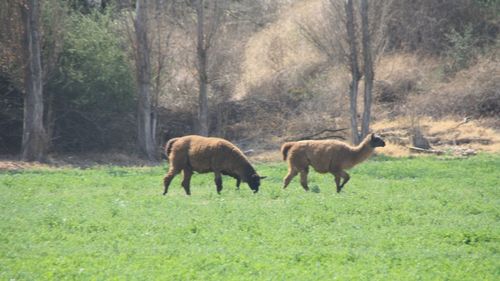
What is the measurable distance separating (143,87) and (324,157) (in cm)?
1536

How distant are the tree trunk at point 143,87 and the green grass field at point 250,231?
1243 centimetres

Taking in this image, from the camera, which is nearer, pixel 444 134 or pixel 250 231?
pixel 250 231

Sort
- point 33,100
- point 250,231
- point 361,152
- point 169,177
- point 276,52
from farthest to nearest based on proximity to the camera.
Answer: point 276,52 → point 33,100 → point 361,152 → point 169,177 → point 250,231

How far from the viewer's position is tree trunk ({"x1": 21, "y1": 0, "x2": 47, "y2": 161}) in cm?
3306

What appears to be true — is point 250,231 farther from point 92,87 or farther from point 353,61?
point 353,61

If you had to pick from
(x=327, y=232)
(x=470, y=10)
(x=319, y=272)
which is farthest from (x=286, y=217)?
(x=470, y=10)

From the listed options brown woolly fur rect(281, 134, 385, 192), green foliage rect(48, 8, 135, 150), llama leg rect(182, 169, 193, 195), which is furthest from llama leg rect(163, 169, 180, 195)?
green foliage rect(48, 8, 135, 150)

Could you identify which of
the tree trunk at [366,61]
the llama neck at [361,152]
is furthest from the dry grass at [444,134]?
the llama neck at [361,152]

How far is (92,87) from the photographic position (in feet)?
121

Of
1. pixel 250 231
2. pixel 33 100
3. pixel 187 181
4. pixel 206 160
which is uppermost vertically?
pixel 33 100

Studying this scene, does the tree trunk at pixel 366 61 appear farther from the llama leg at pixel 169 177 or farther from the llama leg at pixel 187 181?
the llama leg at pixel 169 177

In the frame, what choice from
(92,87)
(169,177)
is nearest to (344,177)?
(169,177)

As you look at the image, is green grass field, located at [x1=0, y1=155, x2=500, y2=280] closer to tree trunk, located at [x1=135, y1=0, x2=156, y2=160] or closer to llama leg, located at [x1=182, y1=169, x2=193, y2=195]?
llama leg, located at [x1=182, y1=169, x2=193, y2=195]

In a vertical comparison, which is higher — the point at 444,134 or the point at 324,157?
the point at 444,134
